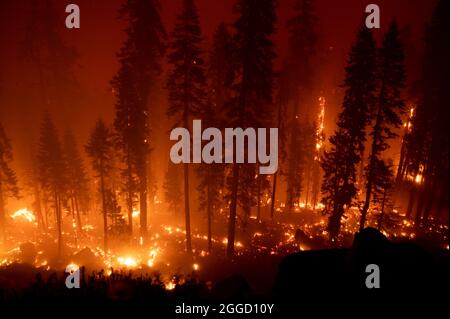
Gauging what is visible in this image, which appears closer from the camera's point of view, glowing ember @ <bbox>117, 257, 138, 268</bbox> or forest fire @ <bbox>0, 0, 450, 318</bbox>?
forest fire @ <bbox>0, 0, 450, 318</bbox>

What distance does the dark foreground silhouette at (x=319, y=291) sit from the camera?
Answer: 8.58m

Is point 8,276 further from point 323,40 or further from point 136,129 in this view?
point 323,40

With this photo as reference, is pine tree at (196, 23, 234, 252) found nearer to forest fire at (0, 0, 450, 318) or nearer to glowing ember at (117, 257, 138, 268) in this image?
forest fire at (0, 0, 450, 318)

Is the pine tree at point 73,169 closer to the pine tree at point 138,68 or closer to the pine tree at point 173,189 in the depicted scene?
the pine tree at point 173,189

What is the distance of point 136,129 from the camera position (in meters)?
27.7

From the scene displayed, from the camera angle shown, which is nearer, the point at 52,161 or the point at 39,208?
the point at 52,161

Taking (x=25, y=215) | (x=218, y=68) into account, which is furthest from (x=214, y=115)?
(x=25, y=215)

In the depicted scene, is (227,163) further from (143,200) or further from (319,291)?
(319,291)

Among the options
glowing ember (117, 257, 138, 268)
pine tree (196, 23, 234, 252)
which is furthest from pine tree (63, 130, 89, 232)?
pine tree (196, 23, 234, 252)

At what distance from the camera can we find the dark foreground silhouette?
28.1 ft

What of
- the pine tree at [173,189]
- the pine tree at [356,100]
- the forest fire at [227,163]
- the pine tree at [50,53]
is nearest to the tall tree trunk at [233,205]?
the forest fire at [227,163]

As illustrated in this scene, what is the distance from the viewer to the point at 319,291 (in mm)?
9672

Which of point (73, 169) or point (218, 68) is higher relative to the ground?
point (218, 68)

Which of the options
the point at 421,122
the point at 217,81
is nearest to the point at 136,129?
the point at 217,81
